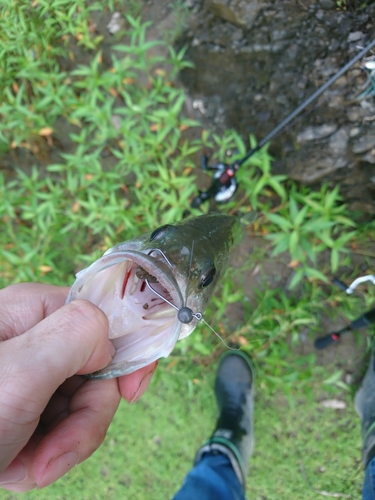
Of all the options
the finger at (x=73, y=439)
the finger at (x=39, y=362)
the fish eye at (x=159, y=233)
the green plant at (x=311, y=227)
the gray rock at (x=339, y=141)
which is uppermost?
the finger at (x=39, y=362)

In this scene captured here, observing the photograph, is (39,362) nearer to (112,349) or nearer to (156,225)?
(112,349)

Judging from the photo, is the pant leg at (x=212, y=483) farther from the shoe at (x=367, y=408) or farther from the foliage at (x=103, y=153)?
the foliage at (x=103, y=153)

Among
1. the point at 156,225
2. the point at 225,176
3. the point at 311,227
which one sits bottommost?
the point at 311,227

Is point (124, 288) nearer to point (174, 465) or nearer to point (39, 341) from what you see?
point (39, 341)

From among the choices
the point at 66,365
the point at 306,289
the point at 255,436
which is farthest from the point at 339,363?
the point at 66,365

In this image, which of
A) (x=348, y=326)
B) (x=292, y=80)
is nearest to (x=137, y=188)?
(x=292, y=80)

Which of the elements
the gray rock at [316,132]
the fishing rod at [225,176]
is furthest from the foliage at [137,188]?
the gray rock at [316,132]

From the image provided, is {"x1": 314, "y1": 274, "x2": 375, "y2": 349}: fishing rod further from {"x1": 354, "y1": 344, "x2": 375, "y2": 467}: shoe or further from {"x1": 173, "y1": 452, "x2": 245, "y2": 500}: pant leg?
{"x1": 173, "y1": 452, "x2": 245, "y2": 500}: pant leg
